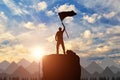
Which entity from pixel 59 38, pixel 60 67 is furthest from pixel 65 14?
pixel 60 67

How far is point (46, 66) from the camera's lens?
16.5 metres

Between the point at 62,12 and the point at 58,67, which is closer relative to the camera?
the point at 58,67

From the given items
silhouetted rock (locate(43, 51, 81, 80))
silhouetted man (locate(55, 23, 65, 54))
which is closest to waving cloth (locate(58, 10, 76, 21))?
silhouetted man (locate(55, 23, 65, 54))

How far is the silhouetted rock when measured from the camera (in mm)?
16094

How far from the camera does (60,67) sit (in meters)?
16.1

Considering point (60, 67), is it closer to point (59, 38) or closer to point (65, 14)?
point (59, 38)

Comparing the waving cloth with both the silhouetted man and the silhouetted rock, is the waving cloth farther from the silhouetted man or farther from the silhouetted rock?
the silhouetted rock

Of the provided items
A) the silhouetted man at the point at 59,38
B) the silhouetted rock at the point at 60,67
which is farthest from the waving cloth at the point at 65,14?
the silhouetted rock at the point at 60,67

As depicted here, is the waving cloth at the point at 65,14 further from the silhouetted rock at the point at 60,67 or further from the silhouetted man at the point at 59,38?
the silhouetted rock at the point at 60,67

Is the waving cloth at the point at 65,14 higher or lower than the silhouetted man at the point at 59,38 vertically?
higher

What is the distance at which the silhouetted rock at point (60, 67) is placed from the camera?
16094 millimetres

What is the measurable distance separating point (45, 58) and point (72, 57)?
1501 mm

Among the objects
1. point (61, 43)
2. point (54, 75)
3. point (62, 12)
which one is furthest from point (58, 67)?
point (62, 12)

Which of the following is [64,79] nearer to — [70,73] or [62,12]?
[70,73]
